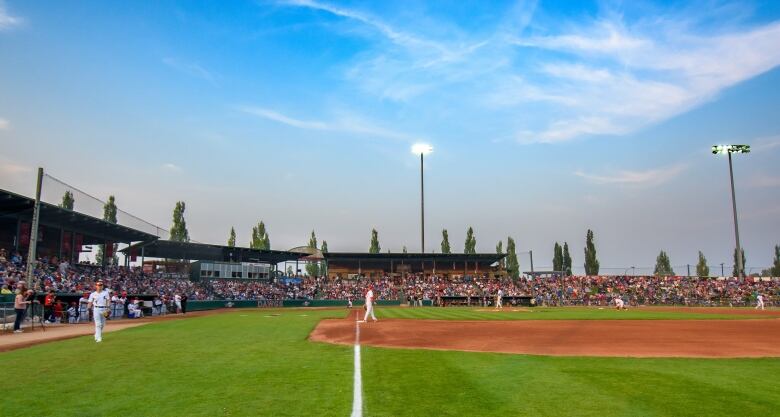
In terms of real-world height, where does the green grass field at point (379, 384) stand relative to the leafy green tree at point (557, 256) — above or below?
below

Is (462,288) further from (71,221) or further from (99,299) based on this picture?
(99,299)

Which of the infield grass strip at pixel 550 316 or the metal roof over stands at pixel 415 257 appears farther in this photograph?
the metal roof over stands at pixel 415 257

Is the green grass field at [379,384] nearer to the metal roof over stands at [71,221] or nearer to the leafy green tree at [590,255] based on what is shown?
the metal roof over stands at [71,221]

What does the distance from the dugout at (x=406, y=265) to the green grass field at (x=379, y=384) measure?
64014 mm

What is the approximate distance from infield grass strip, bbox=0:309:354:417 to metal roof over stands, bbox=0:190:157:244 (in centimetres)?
2895

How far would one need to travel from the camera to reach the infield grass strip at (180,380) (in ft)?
20.9

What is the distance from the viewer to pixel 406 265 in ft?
257

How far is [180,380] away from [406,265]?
70.4m

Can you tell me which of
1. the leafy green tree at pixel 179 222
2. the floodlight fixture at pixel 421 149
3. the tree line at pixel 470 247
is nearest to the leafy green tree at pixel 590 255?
the tree line at pixel 470 247

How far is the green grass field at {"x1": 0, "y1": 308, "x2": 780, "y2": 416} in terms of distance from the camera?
635cm

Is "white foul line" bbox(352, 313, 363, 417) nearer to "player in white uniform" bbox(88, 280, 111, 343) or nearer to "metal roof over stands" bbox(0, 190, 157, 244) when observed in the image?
"player in white uniform" bbox(88, 280, 111, 343)

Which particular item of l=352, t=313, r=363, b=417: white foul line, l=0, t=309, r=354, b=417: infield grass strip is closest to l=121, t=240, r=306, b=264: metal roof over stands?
l=0, t=309, r=354, b=417: infield grass strip

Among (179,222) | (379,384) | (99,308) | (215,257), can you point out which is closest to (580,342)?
(379,384)

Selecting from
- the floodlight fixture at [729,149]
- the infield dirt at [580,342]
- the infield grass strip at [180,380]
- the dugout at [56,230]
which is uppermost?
the floodlight fixture at [729,149]
